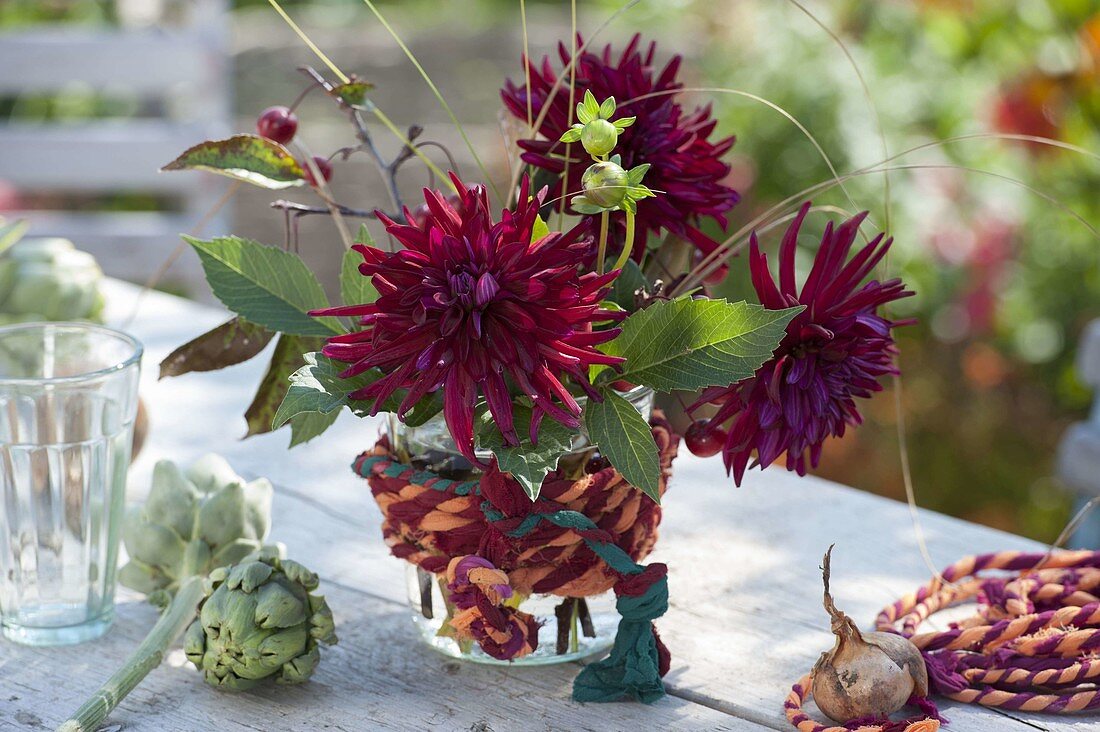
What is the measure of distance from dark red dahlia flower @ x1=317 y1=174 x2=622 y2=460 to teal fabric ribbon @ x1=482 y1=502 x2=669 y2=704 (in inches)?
5.0

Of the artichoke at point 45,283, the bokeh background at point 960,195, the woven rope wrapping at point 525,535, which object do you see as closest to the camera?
the woven rope wrapping at point 525,535

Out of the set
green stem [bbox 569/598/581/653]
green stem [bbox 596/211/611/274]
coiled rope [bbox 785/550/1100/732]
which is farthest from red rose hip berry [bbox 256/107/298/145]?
coiled rope [bbox 785/550/1100/732]

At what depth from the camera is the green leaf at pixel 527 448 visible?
0.56 m

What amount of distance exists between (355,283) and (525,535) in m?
0.16

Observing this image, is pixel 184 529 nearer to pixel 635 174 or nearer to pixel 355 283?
pixel 355 283

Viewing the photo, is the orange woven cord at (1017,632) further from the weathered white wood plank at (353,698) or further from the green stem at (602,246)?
the green stem at (602,246)

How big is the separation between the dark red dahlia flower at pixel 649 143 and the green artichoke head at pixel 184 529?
0.95ft

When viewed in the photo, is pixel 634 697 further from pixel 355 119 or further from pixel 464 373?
pixel 355 119

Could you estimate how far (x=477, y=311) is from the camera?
531 millimetres

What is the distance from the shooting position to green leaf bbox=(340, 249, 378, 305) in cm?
65

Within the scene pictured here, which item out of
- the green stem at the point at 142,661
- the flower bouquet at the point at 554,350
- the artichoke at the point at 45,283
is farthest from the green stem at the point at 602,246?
the artichoke at the point at 45,283

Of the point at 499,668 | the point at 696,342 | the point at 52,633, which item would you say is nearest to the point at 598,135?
the point at 696,342

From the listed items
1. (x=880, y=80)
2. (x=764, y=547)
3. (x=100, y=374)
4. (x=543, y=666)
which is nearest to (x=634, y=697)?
(x=543, y=666)

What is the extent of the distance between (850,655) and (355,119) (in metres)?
0.41
